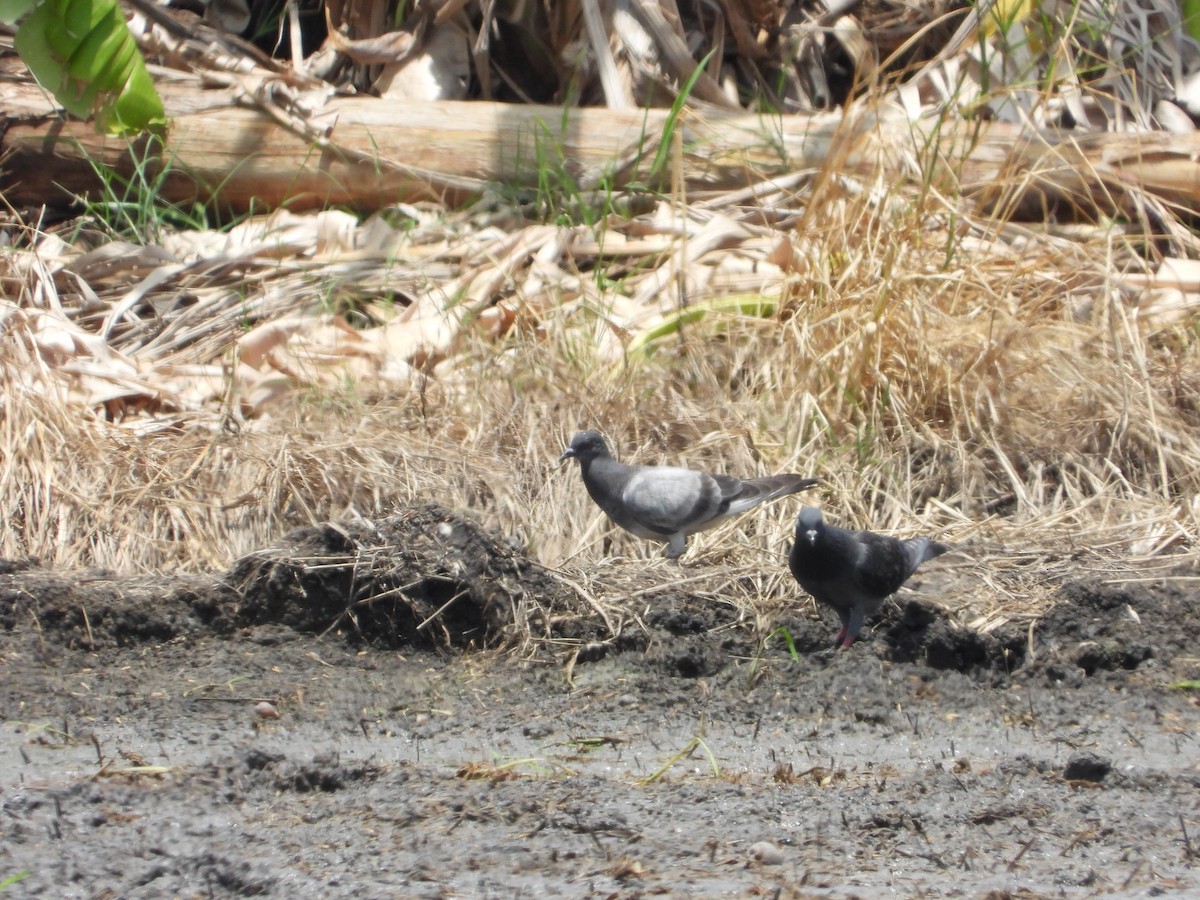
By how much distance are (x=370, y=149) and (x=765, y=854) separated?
508cm

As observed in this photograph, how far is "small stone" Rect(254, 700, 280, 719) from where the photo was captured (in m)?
3.51

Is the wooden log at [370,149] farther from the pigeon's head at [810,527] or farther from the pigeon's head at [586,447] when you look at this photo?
the pigeon's head at [810,527]

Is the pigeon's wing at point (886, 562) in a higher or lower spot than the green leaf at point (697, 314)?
lower

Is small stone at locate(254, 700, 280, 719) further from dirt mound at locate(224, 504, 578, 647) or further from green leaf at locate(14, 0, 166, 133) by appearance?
green leaf at locate(14, 0, 166, 133)

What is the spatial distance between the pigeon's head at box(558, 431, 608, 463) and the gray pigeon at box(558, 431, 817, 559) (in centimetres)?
10

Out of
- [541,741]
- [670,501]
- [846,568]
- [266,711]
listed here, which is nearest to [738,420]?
[670,501]

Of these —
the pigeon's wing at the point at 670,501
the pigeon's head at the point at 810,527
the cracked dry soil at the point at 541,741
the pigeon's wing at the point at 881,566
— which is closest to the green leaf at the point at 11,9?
the cracked dry soil at the point at 541,741

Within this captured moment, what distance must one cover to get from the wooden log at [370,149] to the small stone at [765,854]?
4497mm

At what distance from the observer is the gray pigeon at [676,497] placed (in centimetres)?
442

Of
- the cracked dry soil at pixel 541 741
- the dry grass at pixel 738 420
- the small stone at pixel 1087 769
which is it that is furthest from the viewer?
the dry grass at pixel 738 420

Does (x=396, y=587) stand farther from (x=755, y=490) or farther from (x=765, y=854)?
(x=765, y=854)

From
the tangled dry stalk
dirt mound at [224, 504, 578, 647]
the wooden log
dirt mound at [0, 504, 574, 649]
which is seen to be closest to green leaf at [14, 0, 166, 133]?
the wooden log

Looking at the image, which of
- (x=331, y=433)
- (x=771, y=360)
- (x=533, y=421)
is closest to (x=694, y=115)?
(x=771, y=360)

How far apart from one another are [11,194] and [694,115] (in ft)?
11.6
